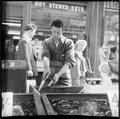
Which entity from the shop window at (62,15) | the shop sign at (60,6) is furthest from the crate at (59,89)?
the shop sign at (60,6)

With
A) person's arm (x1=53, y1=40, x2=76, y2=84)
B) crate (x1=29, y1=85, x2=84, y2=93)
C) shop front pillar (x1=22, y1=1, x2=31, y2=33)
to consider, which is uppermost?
shop front pillar (x1=22, y1=1, x2=31, y2=33)

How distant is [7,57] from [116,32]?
102 cm

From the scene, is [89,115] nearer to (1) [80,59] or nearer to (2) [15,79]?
(1) [80,59]

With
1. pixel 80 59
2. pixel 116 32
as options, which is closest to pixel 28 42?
pixel 80 59

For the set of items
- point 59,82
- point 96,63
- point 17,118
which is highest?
point 96,63

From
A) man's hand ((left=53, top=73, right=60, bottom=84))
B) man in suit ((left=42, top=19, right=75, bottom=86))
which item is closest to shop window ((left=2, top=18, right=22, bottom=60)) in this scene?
man in suit ((left=42, top=19, right=75, bottom=86))

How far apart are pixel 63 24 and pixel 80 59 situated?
0.36 meters

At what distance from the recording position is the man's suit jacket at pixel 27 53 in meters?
→ 1.95

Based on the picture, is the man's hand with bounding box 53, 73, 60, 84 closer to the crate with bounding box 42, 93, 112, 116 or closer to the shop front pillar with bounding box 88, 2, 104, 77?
the crate with bounding box 42, 93, 112, 116

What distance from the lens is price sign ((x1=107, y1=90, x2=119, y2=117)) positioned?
6.53 feet

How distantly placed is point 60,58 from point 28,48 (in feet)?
1.00

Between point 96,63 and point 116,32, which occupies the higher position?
point 116,32

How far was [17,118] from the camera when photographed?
1939 mm

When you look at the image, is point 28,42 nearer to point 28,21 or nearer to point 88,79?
point 28,21
